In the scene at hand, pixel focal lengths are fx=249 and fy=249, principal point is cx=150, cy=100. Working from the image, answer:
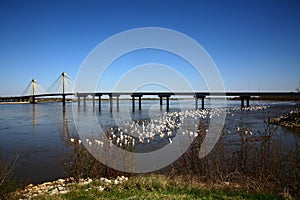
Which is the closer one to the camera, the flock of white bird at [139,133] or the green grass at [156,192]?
the green grass at [156,192]

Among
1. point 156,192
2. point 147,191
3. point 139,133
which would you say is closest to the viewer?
point 156,192

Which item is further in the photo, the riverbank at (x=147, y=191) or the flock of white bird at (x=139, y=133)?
the flock of white bird at (x=139, y=133)

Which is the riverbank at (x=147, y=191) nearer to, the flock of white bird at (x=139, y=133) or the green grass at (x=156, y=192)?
the green grass at (x=156, y=192)

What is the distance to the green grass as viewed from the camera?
573cm

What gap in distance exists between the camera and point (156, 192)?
611cm

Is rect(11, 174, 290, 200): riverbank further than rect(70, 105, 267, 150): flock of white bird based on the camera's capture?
No

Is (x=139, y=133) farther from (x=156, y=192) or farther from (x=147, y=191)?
(x=156, y=192)

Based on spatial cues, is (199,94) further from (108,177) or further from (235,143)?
(108,177)

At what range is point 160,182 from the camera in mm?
6746

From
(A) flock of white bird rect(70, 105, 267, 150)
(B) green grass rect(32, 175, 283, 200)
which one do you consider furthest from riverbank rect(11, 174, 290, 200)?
(A) flock of white bird rect(70, 105, 267, 150)

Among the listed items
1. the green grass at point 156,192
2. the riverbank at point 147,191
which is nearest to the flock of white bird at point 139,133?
the riverbank at point 147,191

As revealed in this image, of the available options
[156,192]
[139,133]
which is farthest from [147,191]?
[139,133]

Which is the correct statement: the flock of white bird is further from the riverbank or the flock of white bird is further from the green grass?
the green grass

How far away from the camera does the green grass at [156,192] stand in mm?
5730
